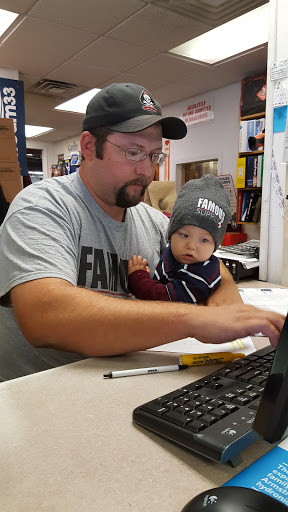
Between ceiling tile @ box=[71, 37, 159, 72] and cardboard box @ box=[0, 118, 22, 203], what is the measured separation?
1.17 meters

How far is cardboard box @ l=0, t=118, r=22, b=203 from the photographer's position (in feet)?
11.0

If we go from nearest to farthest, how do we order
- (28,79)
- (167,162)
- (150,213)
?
(150,213) → (28,79) → (167,162)

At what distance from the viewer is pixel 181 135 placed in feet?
4.13

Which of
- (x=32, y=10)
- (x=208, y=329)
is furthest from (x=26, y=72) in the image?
(x=208, y=329)

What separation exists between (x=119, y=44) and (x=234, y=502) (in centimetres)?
398

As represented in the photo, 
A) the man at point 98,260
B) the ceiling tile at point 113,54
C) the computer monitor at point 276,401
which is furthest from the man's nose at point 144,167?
the ceiling tile at point 113,54

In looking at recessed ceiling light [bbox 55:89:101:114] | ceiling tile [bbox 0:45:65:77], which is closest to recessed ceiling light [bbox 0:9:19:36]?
ceiling tile [bbox 0:45:65:77]

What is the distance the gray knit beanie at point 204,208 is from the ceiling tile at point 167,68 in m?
3.27

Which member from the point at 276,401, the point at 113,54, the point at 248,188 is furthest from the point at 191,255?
the point at 248,188

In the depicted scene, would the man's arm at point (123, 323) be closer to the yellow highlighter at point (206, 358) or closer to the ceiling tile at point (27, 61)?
the yellow highlighter at point (206, 358)

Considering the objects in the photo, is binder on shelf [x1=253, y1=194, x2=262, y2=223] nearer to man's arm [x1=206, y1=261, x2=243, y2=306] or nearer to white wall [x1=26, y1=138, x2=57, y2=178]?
man's arm [x1=206, y1=261, x2=243, y2=306]

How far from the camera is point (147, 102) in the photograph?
3.64 feet

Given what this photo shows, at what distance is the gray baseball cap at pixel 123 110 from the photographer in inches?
40.8

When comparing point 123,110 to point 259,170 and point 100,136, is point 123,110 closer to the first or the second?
point 100,136
